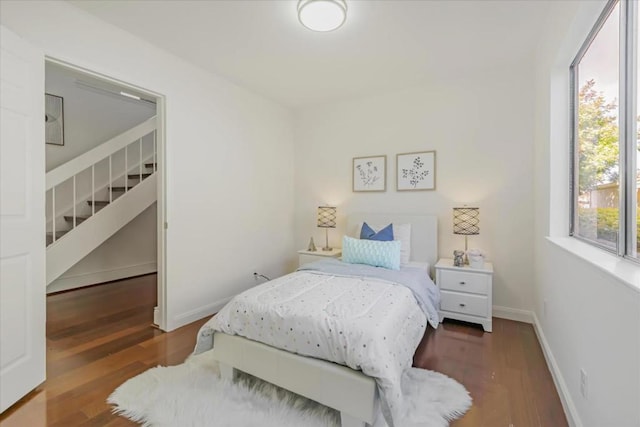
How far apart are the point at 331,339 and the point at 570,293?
54.2 inches

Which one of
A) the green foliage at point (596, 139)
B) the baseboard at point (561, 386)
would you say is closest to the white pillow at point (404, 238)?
the baseboard at point (561, 386)

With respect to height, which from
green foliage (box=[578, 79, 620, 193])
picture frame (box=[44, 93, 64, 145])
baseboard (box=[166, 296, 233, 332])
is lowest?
baseboard (box=[166, 296, 233, 332])

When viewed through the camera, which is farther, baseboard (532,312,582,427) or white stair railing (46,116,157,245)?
white stair railing (46,116,157,245)

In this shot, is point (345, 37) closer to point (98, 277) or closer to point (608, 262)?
point (608, 262)

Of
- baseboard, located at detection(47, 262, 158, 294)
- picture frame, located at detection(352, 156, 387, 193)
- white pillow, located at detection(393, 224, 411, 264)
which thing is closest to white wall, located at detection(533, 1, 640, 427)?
white pillow, located at detection(393, 224, 411, 264)

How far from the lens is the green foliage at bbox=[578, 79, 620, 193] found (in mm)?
1509

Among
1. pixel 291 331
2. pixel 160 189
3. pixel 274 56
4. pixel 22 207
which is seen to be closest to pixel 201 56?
pixel 274 56

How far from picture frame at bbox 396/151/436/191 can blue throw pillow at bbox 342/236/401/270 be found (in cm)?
90

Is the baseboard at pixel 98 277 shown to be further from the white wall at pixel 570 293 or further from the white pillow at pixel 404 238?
the white wall at pixel 570 293

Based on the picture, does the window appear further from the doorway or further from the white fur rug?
the doorway

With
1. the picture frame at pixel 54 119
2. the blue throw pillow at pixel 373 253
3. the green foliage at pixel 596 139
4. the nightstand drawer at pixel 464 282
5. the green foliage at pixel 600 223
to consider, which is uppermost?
the picture frame at pixel 54 119

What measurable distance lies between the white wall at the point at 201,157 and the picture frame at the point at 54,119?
7.99 feet

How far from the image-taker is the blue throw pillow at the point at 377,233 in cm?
316

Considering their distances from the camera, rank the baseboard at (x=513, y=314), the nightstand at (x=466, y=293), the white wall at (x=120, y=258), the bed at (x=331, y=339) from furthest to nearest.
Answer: the white wall at (x=120, y=258)
the baseboard at (x=513, y=314)
the nightstand at (x=466, y=293)
the bed at (x=331, y=339)
